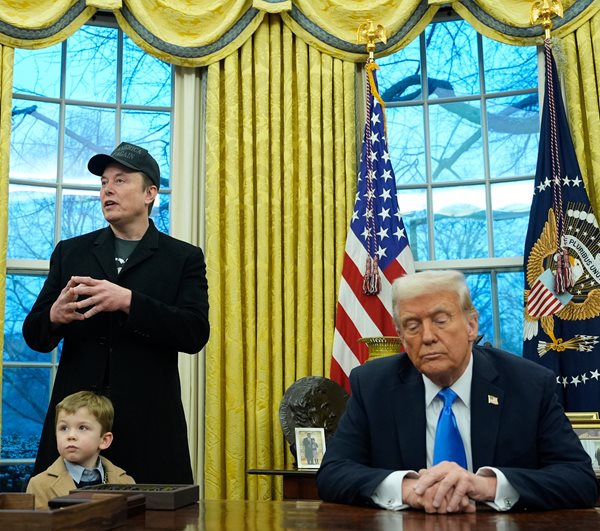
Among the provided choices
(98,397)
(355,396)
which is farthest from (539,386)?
(98,397)

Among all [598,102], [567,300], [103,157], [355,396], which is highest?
[598,102]

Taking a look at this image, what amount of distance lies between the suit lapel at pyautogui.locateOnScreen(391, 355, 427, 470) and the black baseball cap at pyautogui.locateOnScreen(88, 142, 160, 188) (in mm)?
1248

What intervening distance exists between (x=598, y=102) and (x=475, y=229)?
2.99ft

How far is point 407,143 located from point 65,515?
3.97 m

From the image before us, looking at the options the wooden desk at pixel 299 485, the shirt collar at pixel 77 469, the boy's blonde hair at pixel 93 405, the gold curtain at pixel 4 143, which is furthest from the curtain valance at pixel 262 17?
the shirt collar at pixel 77 469

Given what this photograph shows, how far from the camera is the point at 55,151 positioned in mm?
4625

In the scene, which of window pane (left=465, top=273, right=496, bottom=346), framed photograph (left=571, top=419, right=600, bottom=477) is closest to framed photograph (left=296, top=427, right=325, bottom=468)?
framed photograph (left=571, top=419, right=600, bottom=477)

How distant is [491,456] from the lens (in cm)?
182

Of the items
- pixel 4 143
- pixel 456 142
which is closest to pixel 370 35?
pixel 456 142

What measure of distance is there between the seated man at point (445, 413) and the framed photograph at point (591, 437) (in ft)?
5.49

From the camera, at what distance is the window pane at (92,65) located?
474cm

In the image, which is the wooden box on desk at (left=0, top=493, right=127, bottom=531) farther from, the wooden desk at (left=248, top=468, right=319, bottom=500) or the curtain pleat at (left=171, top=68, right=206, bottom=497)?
the curtain pleat at (left=171, top=68, right=206, bottom=497)

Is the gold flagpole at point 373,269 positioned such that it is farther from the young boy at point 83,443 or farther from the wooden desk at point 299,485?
the young boy at point 83,443

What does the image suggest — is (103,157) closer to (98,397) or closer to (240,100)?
(98,397)
